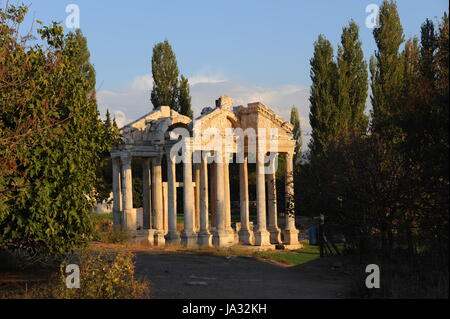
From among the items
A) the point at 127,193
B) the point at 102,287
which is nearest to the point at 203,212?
the point at 127,193

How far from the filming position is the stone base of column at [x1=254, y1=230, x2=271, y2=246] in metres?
37.0

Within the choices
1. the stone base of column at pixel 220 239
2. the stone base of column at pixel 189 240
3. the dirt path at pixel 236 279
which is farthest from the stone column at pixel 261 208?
the dirt path at pixel 236 279

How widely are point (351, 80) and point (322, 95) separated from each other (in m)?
2.17

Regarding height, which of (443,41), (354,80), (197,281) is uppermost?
(354,80)

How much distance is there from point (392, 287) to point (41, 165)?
952 cm

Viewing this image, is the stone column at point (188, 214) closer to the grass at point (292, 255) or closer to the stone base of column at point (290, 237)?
the grass at point (292, 255)

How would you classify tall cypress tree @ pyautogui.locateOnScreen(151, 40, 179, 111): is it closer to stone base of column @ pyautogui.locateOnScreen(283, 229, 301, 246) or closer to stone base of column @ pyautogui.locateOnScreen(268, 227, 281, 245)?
stone base of column @ pyautogui.locateOnScreen(268, 227, 281, 245)

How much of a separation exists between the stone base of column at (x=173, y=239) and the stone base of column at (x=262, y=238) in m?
4.46

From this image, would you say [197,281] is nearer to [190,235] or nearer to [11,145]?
[11,145]

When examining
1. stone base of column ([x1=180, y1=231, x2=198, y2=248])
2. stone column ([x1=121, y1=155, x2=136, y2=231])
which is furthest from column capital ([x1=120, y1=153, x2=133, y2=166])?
stone base of column ([x1=180, y1=231, x2=198, y2=248])

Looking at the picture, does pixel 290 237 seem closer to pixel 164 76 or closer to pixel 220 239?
pixel 220 239

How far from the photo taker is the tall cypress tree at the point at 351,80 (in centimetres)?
4425

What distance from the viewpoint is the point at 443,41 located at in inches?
669
